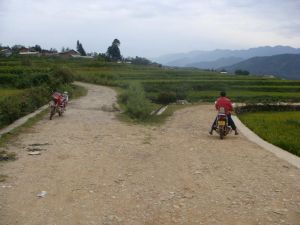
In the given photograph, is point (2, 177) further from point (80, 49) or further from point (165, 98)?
point (80, 49)

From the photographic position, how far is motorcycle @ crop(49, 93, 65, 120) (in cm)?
1623

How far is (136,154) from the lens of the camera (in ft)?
32.6

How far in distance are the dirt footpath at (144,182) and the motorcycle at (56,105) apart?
3964 mm

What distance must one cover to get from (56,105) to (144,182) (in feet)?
31.3

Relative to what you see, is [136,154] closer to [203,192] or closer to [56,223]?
[203,192]

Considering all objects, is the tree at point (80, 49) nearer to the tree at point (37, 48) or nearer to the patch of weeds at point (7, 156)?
the tree at point (37, 48)

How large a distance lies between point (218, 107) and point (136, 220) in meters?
8.14

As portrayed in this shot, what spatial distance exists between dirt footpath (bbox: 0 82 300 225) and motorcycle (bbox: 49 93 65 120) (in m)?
3.96

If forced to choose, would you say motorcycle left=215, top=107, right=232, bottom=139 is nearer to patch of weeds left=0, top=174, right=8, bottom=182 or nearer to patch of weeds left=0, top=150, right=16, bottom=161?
patch of weeds left=0, top=150, right=16, bottom=161

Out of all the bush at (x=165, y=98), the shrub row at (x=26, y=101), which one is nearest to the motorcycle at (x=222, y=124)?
the shrub row at (x=26, y=101)

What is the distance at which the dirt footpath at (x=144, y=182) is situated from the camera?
6012 millimetres

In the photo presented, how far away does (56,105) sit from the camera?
53.7 ft

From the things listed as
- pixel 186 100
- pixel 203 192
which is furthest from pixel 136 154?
pixel 186 100

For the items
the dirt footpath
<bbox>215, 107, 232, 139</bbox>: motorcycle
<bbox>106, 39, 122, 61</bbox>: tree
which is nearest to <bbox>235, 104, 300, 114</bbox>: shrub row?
<bbox>215, 107, 232, 139</bbox>: motorcycle
